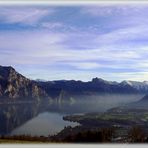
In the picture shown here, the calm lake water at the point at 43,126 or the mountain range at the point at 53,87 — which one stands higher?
the mountain range at the point at 53,87

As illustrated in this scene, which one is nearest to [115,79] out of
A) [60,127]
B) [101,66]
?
[101,66]

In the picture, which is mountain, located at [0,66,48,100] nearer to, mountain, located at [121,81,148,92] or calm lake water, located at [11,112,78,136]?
calm lake water, located at [11,112,78,136]

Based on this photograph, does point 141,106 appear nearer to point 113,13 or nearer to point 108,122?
point 108,122

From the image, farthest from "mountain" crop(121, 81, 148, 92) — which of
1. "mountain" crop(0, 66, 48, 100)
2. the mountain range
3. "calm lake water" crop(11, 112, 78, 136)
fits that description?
"mountain" crop(0, 66, 48, 100)

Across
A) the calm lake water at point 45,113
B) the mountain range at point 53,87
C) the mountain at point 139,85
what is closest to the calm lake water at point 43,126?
the calm lake water at point 45,113

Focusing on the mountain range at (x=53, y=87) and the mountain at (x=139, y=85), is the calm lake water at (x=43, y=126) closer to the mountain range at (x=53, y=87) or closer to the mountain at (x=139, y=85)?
the mountain range at (x=53, y=87)

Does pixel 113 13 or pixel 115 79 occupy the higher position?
pixel 113 13
